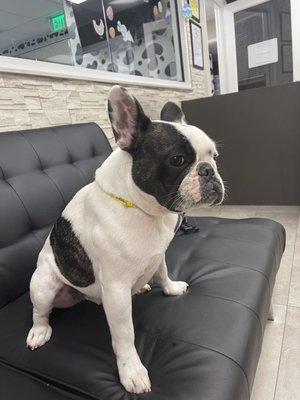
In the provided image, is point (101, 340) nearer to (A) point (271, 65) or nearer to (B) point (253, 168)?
(B) point (253, 168)

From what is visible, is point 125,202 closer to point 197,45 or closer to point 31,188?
point 31,188

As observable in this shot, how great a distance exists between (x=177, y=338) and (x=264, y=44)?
4031 millimetres

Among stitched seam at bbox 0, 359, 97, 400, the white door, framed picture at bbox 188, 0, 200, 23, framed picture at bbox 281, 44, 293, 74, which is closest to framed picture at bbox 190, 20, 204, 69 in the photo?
framed picture at bbox 188, 0, 200, 23

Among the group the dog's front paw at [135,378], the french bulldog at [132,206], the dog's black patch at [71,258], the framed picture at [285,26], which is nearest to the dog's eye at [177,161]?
the french bulldog at [132,206]

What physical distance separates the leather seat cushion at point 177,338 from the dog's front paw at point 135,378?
0.02 m

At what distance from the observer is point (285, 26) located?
3.72 meters

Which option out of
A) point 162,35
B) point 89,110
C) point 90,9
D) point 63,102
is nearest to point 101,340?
point 63,102

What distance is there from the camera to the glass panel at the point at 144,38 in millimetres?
2553

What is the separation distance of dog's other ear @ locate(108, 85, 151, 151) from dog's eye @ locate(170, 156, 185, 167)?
0.10 meters

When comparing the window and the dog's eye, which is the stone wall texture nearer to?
the window

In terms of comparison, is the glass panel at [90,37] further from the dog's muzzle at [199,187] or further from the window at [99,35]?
the dog's muzzle at [199,187]

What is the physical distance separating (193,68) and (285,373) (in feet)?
10.1

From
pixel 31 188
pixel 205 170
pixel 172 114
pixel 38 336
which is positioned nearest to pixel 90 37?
pixel 31 188

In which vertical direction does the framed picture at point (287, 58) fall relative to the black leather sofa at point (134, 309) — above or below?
above
